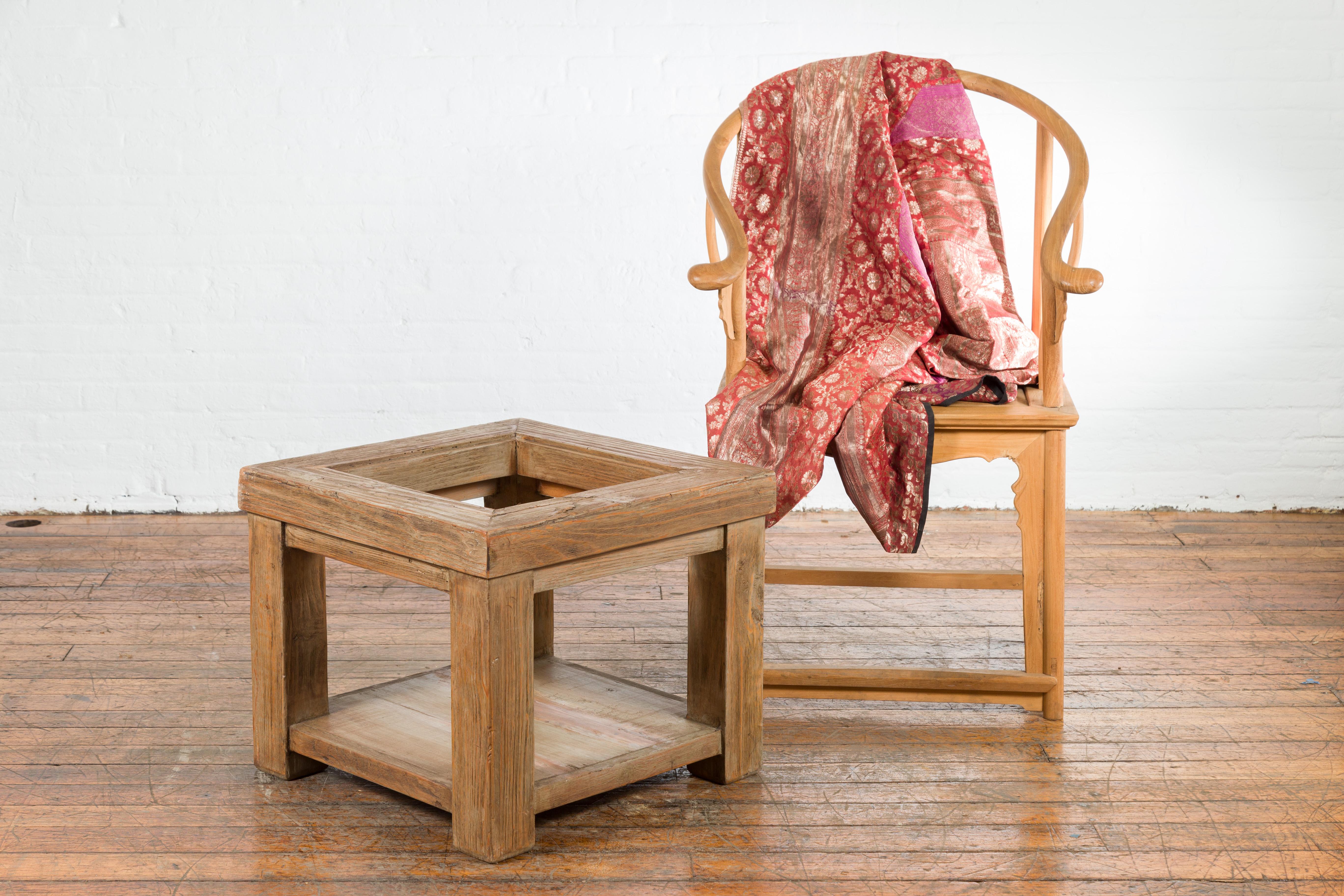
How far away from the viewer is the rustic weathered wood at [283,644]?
78.5 inches

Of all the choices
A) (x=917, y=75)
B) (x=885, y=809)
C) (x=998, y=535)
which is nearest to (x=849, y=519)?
(x=998, y=535)

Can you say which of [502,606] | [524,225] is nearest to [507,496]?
[502,606]

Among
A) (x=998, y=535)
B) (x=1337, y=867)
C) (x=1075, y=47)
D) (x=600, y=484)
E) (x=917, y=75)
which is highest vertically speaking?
(x=1075, y=47)

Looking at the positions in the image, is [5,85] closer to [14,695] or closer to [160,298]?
[160,298]

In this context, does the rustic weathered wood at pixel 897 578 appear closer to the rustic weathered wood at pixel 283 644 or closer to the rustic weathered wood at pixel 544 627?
the rustic weathered wood at pixel 544 627

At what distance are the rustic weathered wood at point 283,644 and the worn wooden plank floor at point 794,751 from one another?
0.06 metres

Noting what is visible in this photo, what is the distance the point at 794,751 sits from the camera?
7.16ft

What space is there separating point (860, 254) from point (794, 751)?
86 centimetres

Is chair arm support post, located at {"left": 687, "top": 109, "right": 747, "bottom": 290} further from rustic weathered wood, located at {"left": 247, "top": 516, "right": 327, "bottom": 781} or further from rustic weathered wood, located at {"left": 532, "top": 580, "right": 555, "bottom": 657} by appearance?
rustic weathered wood, located at {"left": 247, "top": 516, "right": 327, "bottom": 781}

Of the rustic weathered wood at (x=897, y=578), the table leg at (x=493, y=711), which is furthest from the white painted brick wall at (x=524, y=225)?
the table leg at (x=493, y=711)

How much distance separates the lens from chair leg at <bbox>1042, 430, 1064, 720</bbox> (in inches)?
88.8

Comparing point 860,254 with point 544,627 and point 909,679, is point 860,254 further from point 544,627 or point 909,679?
point 544,627

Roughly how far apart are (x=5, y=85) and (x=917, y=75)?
2266 millimetres

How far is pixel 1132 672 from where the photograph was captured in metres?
2.52
